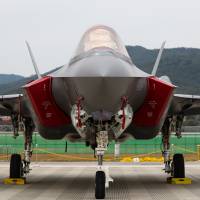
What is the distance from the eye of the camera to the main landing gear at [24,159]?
46.8ft

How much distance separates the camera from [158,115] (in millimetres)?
11156

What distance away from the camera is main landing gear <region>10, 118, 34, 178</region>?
14.3 meters

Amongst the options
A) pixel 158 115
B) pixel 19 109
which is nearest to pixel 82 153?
pixel 19 109

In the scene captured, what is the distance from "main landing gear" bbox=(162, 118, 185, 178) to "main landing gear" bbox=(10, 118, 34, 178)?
361 cm

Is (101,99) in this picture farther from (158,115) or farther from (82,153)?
(82,153)

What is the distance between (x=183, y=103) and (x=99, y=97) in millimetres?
4089

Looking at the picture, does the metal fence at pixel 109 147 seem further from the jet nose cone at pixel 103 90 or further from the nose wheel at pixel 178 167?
the jet nose cone at pixel 103 90

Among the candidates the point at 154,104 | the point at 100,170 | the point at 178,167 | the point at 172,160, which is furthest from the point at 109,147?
the point at 100,170

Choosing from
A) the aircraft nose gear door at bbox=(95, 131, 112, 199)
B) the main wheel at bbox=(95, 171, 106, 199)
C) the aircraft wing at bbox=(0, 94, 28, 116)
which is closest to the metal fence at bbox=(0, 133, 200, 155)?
the aircraft wing at bbox=(0, 94, 28, 116)

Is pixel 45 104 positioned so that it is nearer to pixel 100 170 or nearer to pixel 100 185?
pixel 100 170

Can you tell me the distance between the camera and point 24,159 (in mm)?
14719

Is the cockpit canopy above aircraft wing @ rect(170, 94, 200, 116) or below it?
above

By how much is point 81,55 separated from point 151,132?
2280mm

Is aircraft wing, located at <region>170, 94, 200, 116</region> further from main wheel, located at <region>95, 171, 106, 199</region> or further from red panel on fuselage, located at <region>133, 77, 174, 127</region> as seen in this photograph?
main wheel, located at <region>95, 171, 106, 199</region>
